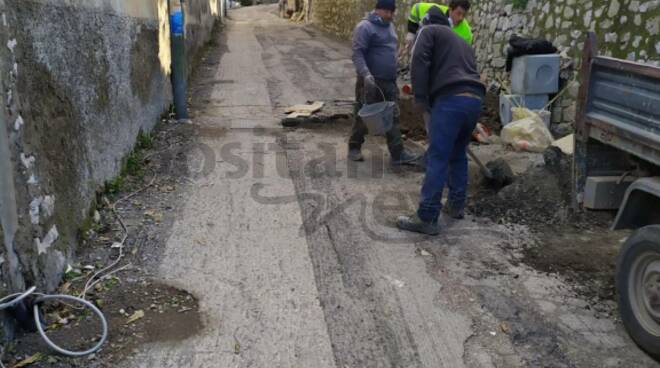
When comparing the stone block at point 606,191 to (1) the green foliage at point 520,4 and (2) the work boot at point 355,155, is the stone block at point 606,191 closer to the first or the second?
(2) the work boot at point 355,155

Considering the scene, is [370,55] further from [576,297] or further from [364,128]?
[576,297]

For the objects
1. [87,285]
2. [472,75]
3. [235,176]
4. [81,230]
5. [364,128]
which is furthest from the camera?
[364,128]

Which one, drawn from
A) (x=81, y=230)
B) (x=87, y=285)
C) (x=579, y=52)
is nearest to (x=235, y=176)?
(x=81, y=230)

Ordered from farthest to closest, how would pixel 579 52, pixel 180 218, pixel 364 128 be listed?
1. pixel 579 52
2. pixel 364 128
3. pixel 180 218

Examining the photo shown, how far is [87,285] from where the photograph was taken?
3.99 m

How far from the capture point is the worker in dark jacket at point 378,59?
643 cm

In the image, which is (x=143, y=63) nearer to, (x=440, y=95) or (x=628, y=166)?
(x=440, y=95)

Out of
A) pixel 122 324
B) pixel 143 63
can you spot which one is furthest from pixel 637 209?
pixel 143 63

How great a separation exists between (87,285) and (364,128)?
3825 millimetres

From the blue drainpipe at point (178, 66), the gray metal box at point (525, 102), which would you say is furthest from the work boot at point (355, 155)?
the blue drainpipe at point (178, 66)

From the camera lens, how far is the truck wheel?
326cm

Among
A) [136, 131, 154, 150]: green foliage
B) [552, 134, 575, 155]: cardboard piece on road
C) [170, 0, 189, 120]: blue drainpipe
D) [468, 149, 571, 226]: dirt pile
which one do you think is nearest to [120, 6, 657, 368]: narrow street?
[468, 149, 571, 226]: dirt pile

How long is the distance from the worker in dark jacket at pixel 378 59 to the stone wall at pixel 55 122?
2525mm

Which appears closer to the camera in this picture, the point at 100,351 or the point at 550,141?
the point at 100,351
